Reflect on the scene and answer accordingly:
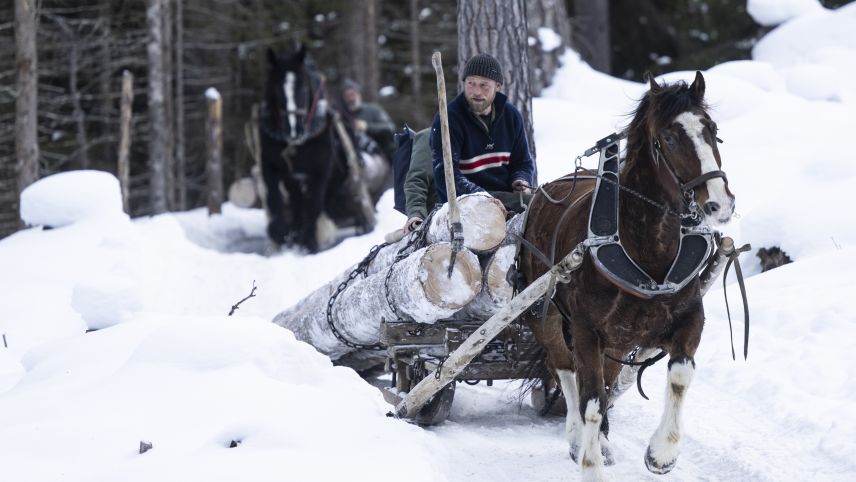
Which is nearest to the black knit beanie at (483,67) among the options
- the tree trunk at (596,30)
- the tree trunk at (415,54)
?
the tree trunk at (596,30)

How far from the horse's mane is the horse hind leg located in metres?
1.03

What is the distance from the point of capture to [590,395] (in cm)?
492

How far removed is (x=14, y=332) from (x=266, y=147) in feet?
19.7

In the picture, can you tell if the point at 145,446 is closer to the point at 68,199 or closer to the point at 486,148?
the point at 486,148

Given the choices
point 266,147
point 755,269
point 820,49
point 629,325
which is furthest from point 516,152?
point 820,49

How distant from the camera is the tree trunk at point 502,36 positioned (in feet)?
29.7

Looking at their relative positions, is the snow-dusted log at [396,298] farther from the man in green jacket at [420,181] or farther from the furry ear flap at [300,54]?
the furry ear flap at [300,54]

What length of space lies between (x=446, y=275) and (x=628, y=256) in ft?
3.67

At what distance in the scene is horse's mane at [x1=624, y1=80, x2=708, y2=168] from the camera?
4559 mm

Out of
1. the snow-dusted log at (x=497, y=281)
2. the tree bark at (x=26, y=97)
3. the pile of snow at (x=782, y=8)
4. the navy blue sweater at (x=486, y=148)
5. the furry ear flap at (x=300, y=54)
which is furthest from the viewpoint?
the pile of snow at (x=782, y=8)

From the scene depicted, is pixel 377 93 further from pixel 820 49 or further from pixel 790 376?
pixel 790 376

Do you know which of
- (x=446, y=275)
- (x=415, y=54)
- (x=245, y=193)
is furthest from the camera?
(x=415, y=54)

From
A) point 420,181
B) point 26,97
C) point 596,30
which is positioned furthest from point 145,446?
point 596,30

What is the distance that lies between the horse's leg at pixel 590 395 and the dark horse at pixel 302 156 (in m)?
9.56
